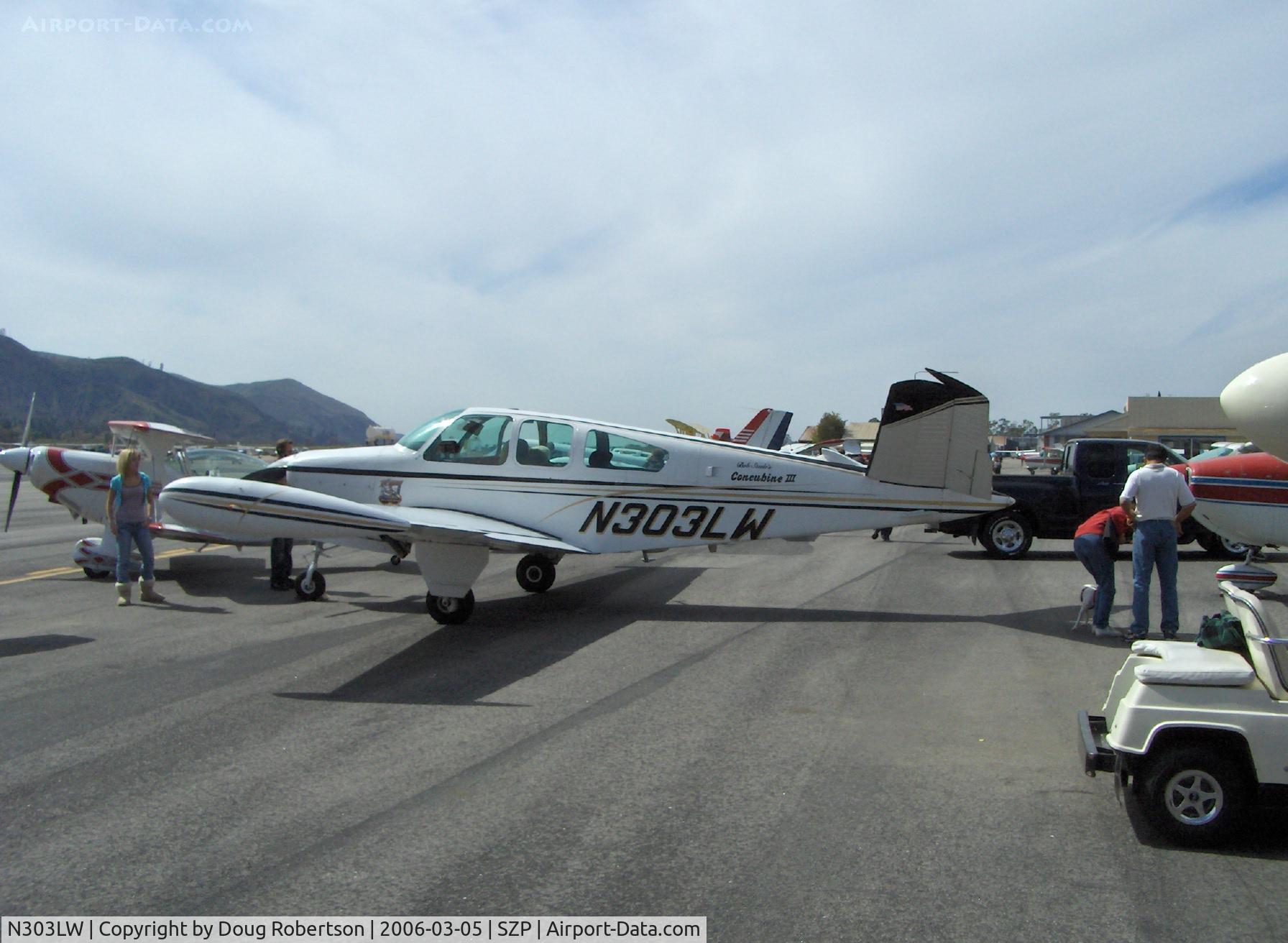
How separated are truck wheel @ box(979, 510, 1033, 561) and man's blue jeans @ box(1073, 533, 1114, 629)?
5.86 metres

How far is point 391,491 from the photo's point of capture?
31.9ft

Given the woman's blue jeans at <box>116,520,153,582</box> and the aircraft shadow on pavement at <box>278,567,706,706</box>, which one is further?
the woman's blue jeans at <box>116,520,153,582</box>

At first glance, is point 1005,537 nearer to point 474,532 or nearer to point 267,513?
point 474,532

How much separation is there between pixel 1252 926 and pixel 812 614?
612 cm

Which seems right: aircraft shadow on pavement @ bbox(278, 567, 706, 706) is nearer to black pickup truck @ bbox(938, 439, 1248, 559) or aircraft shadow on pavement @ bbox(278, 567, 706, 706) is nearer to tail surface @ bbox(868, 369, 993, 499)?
tail surface @ bbox(868, 369, 993, 499)

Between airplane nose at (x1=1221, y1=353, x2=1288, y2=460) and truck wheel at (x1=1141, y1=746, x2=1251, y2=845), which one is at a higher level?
airplane nose at (x1=1221, y1=353, x2=1288, y2=460)

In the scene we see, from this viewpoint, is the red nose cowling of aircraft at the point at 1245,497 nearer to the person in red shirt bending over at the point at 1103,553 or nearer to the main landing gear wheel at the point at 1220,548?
the main landing gear wheel at the point at 1220,548

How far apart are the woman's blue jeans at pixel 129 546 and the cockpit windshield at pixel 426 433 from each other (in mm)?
3225

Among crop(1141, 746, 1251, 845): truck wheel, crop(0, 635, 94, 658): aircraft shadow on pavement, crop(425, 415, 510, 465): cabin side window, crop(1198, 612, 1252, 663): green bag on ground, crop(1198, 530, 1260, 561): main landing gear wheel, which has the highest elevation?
crop(425, 415, 510, 465): cabin side window

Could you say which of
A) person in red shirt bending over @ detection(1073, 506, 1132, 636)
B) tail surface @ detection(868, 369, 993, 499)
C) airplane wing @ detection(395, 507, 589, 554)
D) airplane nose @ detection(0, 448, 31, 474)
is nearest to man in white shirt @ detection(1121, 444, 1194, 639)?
person in red shirt bending over @ detection(1073, 506, 1132, 636)

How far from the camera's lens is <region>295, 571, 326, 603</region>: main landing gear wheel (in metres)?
10.4

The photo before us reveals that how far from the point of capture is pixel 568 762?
4930mm

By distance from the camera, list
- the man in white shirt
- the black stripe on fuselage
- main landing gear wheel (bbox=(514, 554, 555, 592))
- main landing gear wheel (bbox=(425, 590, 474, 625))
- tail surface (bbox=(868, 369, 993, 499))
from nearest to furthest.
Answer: the man in white shirt < main landing gear wheel (bbox=(425, 590, 474, 625)) < tail surface (bbox=(868, 369, 993, 499)) < the black stripe on fuselage < main landing gear wheel (bbox=(514, 554, 555, 592))

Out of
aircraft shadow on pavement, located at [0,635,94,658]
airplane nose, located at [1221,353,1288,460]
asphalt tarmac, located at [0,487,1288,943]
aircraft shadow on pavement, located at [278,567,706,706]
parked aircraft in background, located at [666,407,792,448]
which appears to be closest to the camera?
asphalt tarmac, located at [0,487,1288,943]
